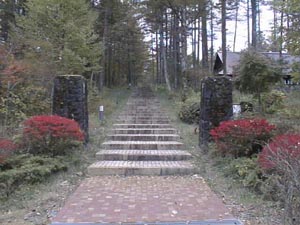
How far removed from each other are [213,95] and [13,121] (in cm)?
611

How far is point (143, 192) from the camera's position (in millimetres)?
5324

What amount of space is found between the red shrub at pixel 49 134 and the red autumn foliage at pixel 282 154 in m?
3.63

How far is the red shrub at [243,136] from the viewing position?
21.3 ft

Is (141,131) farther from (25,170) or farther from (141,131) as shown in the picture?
(25,170)

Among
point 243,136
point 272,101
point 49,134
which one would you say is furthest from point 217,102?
point 272,101

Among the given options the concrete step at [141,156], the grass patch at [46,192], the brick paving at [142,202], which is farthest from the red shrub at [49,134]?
the brick paving at [142,202]

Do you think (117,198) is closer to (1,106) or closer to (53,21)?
(1,106)

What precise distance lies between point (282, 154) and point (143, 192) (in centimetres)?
224

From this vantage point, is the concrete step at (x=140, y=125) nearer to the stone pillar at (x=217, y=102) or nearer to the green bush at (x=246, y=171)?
the stone pillar at (x=217, y=102)

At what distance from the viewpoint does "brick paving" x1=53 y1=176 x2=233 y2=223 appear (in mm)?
4211

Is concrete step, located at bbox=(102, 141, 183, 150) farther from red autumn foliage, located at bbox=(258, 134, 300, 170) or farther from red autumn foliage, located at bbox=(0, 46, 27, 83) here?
red autumn foliage, located at bbox=(0, 46, 27, 83)

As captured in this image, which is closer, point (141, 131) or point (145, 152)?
point (145, 152)

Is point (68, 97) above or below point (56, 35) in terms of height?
below

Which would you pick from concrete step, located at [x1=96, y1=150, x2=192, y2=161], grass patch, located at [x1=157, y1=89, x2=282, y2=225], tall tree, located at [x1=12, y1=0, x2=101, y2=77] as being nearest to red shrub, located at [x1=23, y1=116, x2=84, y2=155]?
concrete step, located at [x1=96, y1=150, x2=192, y2=161]
